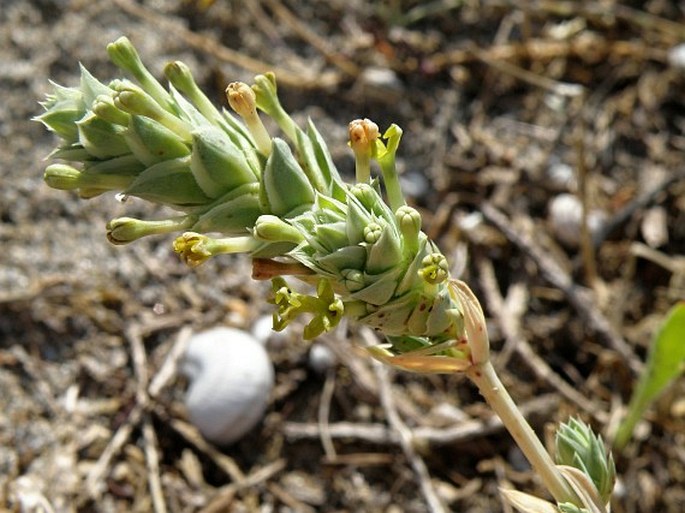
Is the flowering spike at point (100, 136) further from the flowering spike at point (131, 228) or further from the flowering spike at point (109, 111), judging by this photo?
the flowering spike at point (131, 228)

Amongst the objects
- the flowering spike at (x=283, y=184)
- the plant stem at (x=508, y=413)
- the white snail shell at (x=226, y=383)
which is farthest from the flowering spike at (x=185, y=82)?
the white snail shell at (x=226, y=383)

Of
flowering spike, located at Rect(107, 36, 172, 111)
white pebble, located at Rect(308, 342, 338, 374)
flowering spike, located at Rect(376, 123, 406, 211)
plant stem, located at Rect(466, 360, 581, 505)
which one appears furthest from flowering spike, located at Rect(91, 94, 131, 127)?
white pebble, located at Rect(308, 342, 338, 374)

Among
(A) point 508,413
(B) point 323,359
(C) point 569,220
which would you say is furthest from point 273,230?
(C) point 569,220

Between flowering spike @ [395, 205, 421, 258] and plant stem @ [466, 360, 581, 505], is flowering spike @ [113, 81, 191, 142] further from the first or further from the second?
plant stem @ [466, 360, 581, 505]

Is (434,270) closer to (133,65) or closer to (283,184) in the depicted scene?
(283,184)

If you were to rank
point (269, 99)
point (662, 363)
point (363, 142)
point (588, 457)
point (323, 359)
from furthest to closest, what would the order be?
point (323, 359) < point (662, 363) < point (588, 457) < point (269, 99) < point (363, 142)

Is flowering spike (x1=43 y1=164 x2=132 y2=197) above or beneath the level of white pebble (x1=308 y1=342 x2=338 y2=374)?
above

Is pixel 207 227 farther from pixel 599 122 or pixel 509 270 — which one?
pixel 599 122
